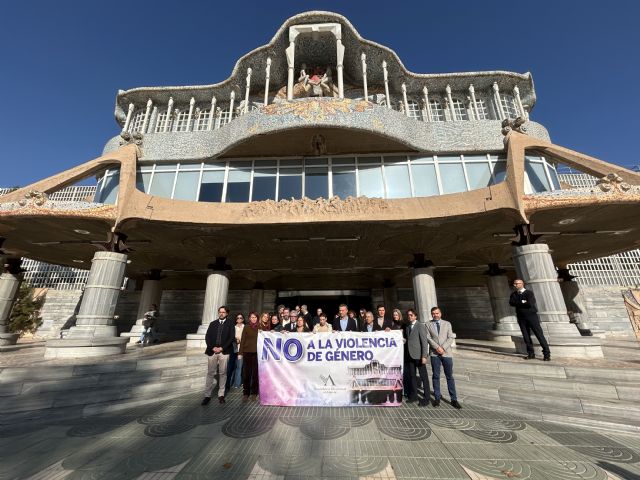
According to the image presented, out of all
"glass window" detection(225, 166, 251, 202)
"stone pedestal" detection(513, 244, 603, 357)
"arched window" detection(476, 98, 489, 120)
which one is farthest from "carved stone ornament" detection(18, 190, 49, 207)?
"arched window" detection(476, 98, 489, 120)

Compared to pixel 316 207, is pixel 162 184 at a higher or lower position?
higher

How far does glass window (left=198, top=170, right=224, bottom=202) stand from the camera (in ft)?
48.0

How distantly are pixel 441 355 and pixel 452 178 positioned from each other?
1097cm

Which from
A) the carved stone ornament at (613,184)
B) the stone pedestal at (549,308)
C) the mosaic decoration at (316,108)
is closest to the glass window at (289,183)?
the mosaic decoration at (316,108)

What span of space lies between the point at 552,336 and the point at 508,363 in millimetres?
2775

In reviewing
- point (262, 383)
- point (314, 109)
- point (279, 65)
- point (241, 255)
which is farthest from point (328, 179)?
point (279, 65)

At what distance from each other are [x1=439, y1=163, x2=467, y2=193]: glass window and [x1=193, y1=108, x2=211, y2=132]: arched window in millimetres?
19315

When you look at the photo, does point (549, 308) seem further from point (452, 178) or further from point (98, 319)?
point (98, 319)

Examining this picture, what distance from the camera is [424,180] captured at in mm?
14523

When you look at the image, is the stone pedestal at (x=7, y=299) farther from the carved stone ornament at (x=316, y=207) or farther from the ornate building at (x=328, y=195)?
the carved stone ornament at (x=316, y=207)

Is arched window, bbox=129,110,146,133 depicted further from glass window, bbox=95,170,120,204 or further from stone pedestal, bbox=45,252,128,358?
stone pedestal, bbox=45,252,128,358

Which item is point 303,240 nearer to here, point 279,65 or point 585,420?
point 585,420

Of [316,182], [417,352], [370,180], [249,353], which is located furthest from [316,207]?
[417,352]

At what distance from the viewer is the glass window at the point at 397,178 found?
46.6ft
